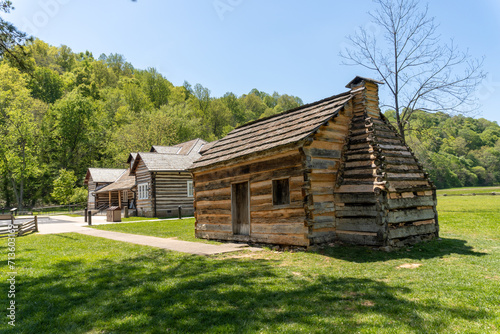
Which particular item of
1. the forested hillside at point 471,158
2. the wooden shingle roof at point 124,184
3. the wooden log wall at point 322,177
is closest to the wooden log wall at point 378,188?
the wooden log wall at point 322,177

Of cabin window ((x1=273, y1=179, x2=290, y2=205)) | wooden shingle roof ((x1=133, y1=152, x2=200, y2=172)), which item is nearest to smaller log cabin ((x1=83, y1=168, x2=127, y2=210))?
wooden shingle roof ((x1=133, y1=152, x2=200, y2=172))

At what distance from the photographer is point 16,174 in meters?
48.0

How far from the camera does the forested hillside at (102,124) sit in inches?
1924

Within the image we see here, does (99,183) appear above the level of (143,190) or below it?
above

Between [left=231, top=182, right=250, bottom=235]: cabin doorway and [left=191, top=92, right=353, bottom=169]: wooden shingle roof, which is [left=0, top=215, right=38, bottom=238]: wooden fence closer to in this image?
[left=191, top=92, right=353, bottom=169]: wooden shingle roof

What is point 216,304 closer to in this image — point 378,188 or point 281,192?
point 378,188

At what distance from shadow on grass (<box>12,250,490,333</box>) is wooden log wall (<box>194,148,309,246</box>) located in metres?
2.81

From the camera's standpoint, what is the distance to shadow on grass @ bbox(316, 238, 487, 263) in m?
8.94

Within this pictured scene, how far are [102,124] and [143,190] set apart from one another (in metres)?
38.2

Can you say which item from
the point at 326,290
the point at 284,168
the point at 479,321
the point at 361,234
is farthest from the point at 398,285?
the point at 284,168

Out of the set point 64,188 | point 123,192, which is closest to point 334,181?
point 123,192

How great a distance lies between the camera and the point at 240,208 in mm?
13297

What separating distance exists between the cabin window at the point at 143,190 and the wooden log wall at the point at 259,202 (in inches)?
663

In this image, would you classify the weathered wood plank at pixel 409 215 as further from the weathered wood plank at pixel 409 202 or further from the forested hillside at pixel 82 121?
the forested hillside at pixel 82 121
